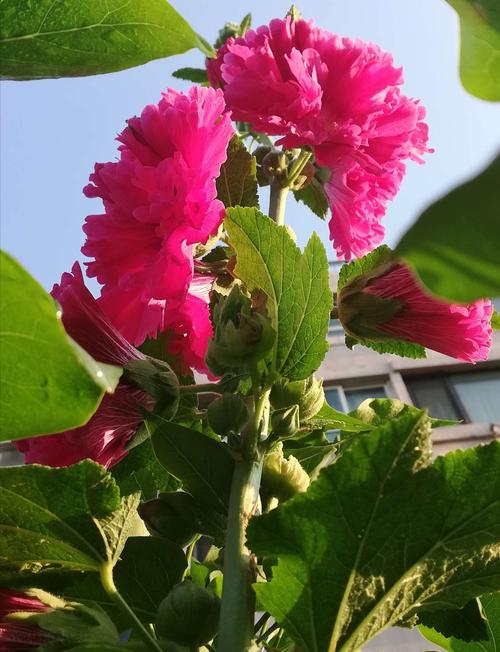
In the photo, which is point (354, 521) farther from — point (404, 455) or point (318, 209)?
point (318, 209)

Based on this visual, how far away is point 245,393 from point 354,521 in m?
0.19

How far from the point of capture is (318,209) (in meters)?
0.73

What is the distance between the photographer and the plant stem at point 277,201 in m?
0.65

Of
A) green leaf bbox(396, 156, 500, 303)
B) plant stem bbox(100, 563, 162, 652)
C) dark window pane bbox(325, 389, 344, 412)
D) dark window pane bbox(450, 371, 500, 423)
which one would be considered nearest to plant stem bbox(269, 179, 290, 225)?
plant stem bbox(100, 563, 162, 652)

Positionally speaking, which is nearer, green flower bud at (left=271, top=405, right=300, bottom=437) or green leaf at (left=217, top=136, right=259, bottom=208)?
green flower bud at (left=271, top=405, right=300, bottom=437)

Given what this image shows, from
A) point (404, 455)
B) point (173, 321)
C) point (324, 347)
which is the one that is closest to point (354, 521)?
point (404, 455)

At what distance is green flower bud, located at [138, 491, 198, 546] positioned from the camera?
0.46 metres

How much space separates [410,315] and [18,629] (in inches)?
13.9

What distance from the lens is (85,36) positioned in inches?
15.7

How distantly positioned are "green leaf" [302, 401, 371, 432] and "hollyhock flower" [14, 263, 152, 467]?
0.13 meters

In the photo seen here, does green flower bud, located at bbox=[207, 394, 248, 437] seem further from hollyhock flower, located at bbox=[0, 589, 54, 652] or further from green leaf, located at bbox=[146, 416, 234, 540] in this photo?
hollyhock flower, located at bbox=[0, 589, 54, 652]

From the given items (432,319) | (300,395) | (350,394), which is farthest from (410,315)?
(350,394)

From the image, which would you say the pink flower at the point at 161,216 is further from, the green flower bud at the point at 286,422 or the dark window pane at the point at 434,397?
the dark window pane at the point at 434,397

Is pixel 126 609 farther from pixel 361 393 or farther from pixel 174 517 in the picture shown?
pixel 361 393
